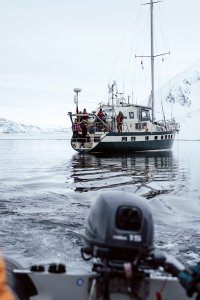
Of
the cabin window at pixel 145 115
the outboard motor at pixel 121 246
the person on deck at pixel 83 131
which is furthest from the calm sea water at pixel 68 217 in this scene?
the cabin window at pixel 145 115

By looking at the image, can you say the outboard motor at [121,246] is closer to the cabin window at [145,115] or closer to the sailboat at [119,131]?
the sailboat at [119,131]

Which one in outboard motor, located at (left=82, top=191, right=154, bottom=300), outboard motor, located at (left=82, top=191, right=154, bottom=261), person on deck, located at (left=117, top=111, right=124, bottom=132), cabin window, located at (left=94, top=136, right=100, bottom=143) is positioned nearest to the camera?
outboard motor, located at (left=82, top=191, right=154, bottom=300)

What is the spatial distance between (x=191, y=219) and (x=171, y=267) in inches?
239

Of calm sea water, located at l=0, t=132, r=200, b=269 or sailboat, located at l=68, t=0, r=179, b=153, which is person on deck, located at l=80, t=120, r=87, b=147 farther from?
calm sea water, located at l=0, t=132, r=200, b=269

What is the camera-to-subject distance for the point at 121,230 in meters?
3.35

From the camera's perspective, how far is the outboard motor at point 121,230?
10.8 ft

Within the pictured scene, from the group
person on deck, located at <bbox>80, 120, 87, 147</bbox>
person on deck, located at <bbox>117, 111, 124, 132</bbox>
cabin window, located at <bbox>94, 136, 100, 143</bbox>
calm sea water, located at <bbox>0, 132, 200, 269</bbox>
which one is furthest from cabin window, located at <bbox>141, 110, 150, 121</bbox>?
calm sea water, located at <bbox>0, 132, 200, 269</bbox>

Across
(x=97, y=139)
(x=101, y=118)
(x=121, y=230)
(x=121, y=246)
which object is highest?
(x=101, y=118)

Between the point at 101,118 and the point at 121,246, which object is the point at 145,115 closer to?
the point at 101,118

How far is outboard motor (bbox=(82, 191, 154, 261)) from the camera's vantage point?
10.8 ft

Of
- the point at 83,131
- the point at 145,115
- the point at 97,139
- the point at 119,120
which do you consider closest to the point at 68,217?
the point at 97,139

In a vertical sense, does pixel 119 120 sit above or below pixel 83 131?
above

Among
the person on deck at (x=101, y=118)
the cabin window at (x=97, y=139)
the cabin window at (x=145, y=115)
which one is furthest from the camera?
the cabin window at (x=145, y=115)

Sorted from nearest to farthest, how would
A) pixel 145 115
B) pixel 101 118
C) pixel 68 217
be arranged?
pixel 68 217, pixel 101 118, pixel 145 115
